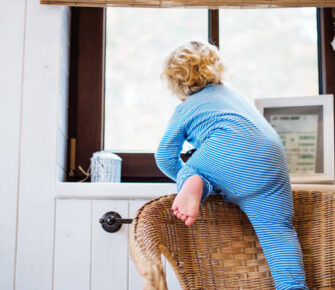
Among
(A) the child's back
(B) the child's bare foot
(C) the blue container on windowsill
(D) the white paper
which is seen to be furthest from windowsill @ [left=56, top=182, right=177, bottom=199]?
(D) the white paper

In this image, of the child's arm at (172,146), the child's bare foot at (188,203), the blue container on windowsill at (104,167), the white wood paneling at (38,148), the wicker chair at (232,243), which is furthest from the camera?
the blue container on windowsill at (104,167)

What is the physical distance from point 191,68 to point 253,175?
1.43ft

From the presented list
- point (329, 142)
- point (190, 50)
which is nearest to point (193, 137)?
point (190, 50)

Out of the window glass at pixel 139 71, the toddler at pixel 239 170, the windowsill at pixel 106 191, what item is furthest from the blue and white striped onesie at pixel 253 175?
the window glass at pixel 139 71

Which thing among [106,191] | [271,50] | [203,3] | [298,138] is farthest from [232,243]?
[271,50]

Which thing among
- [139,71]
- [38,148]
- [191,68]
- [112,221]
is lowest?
[112,221]

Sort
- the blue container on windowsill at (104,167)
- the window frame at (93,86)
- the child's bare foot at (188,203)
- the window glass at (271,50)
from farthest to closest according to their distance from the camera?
the window glass at (271,50) → the window frame at (93,86) → the blue container on windowsill at (104,167) → the child's bare foot at (188,203)

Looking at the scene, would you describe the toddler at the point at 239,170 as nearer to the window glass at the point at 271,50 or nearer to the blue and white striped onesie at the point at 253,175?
the blue and white striped onesie at the point at 253,175

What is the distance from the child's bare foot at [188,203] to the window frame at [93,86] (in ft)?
2.05

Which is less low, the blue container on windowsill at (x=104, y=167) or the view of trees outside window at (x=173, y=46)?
the view of trees outside window at (x=173, y=46)

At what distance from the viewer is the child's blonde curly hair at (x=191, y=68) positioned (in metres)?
1.46

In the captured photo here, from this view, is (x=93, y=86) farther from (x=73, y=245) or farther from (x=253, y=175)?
(x=253, y=175)

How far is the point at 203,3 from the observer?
1.59 m

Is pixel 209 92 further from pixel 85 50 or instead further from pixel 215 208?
pixel 85 50
